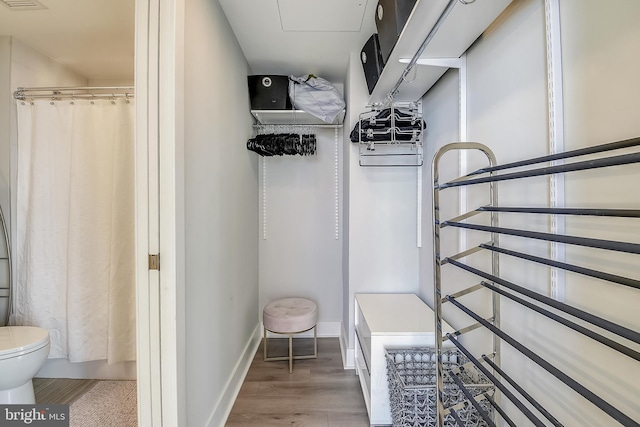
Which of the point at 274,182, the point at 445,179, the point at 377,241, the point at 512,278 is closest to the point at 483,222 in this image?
the point at 512,278

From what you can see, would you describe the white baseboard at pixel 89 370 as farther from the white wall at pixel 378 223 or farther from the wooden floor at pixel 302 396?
the white wall at pixel 378 223

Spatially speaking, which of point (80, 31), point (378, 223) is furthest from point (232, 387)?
point (80, 31)

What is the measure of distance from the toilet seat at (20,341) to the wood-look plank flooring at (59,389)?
53cm

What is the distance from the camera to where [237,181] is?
1.93 metres

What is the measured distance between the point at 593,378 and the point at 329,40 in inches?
85.3

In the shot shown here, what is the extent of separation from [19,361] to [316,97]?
2.45 meters

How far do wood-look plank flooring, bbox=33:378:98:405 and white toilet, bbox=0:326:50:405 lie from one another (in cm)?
29

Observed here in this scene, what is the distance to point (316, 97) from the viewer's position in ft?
7.11

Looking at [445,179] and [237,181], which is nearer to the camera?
[445,179]

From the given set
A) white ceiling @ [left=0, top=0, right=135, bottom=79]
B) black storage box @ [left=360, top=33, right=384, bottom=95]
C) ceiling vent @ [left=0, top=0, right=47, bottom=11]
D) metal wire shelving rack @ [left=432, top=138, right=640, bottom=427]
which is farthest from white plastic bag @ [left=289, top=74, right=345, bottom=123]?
ceiling vent @ [left=0, top=0, right=47, bottom=11]

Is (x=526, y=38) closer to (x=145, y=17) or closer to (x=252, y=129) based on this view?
(x=145, y=17)

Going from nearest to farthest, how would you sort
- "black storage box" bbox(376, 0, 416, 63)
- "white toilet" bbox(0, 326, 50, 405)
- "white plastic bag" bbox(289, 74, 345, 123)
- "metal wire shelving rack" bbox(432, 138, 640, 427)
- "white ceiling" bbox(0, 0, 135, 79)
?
"metal wire shelving rack" bbox(432, 138, 640, 427) → "black storage box" bbox(376, 0, 416, 63) → "white toilet" bbox(0, 326, 50, 405) → "white ceiling" bbox(0, 0, 135, 79) → "white plastic bag" bbox(289, 74, 345, 123)

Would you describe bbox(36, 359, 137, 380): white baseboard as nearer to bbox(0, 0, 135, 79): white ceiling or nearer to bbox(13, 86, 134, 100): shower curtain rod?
bbox(13, 86, 134, 100): shower curtain rod

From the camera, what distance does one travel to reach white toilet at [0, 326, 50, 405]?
141cm
